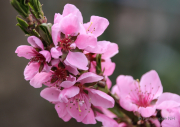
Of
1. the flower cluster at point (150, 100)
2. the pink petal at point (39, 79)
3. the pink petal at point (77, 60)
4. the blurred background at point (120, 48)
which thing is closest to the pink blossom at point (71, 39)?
the pink petal at point (77, 60)

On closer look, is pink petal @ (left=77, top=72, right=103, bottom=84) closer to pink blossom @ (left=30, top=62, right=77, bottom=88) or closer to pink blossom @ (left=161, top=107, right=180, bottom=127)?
pink blossom @ (left=30, top=62, right=77, bottom=88)

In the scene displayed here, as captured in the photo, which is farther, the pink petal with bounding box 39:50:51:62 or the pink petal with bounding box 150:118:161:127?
the pink petal with bounding box 150:118:161:127

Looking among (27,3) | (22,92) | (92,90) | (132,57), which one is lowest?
(22,92)

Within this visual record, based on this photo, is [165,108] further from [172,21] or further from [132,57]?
[172,21]

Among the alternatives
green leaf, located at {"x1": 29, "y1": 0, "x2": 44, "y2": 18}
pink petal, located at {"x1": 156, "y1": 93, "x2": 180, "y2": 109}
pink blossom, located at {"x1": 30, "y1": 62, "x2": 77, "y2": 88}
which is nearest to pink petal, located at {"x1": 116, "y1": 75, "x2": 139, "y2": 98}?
pink petal, located at {"x1": 156, "y1": 93, "x2": 180, "y2": 109}

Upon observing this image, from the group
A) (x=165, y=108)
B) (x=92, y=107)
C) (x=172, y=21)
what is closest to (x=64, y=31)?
(x=92, y=107)

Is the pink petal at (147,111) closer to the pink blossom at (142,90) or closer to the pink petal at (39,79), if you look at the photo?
the pink blossom at (142,90)

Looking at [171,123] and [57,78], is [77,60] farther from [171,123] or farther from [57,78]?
[171,123]
